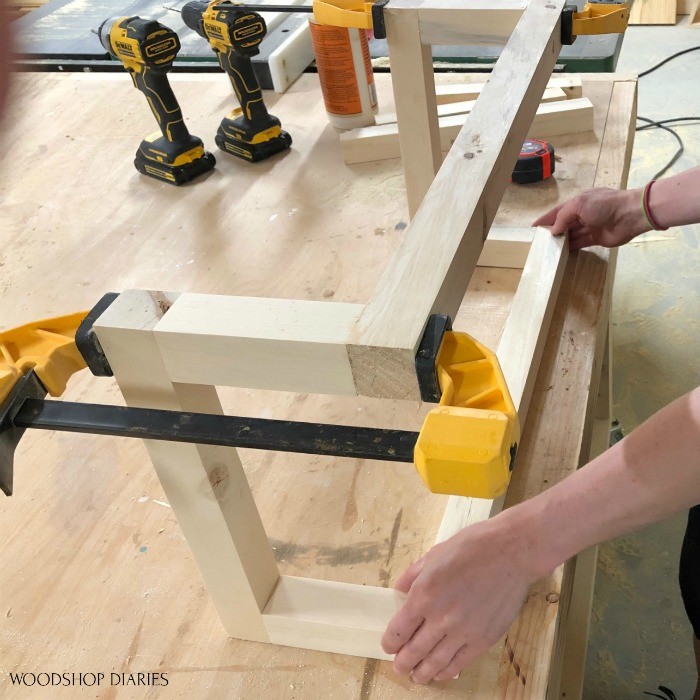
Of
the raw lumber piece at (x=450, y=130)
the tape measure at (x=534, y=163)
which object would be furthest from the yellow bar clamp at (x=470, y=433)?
the raw lumber piece at (x=450, y=130)

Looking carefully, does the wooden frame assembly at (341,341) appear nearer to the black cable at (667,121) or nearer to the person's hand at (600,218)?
the person's hand at (600,218)

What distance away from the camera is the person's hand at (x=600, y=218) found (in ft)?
3.55

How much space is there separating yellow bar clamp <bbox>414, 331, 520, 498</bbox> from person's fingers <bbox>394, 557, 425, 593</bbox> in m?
0.27

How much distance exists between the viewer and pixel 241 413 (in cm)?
102

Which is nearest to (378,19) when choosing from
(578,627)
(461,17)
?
(461,17)

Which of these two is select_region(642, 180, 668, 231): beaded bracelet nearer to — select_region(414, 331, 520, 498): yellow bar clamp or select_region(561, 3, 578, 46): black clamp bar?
select_region(561, 3, 578, 46): black clamp bar

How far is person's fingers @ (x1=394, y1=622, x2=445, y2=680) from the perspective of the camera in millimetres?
679

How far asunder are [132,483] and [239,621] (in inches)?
10.5

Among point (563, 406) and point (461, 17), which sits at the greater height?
point (461, 17)

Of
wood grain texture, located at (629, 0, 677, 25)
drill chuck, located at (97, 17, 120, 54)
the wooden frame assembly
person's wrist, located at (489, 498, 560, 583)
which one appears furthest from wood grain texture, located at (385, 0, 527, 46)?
wood grain texture, located at (629, 0, 677, 25)

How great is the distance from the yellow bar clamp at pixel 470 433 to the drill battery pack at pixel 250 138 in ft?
3.55

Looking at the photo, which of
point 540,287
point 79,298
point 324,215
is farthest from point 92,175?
point 540,287

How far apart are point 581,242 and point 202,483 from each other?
0.74 m

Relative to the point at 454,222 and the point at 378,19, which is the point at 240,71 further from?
the point at 454,222
